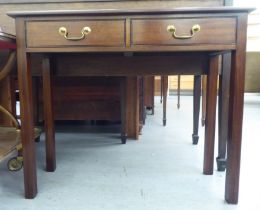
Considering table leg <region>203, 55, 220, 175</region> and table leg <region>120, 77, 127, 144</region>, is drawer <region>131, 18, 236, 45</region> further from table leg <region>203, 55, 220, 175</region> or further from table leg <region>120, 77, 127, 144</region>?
table leg <region>120, 77, 127, 144</region>

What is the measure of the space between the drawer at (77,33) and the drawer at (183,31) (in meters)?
0.06

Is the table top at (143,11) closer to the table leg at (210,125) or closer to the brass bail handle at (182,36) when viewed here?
the brass bail handle at (182,36)

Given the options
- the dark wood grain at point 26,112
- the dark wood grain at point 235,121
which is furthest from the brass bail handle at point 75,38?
the dark wood grain at point 235,121

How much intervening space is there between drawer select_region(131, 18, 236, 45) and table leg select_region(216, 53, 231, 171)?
315 mm

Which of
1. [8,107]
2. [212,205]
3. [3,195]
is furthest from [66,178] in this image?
[8,107]

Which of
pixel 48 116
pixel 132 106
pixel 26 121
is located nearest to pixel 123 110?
pixel 132 106

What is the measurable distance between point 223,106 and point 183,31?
48 centimetres

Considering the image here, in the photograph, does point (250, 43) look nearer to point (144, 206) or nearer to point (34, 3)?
point (34, 3)

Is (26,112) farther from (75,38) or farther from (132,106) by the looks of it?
(132,106)

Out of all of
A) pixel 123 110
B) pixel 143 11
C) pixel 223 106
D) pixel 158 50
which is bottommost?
pixel 123 110

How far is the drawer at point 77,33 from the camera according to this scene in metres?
0.93

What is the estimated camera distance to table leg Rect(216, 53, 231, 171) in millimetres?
1224

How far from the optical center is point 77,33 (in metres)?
0.95

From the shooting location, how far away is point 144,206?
96 cm
